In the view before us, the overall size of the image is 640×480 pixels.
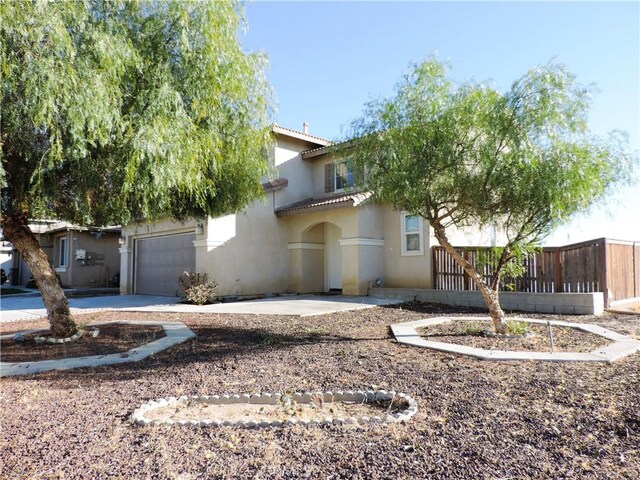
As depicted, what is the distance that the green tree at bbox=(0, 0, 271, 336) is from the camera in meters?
5.18

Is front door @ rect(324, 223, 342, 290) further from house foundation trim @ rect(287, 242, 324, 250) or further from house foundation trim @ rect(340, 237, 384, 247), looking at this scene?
house foundation trim @ rect(340, 237, 384, 247)

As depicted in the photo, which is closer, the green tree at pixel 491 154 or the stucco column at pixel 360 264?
the green tree at pixel 491 154

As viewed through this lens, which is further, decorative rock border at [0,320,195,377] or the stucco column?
the stucco column

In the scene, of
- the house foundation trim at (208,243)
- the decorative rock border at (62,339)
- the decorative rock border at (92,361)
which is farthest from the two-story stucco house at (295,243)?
the decorative rock border at (92,361)

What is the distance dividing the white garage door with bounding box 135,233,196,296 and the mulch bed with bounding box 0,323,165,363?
7.29 metres

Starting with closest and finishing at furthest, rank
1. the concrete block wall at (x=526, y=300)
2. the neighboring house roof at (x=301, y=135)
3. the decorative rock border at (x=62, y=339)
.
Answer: the decorative rock border at (x=62, y=339), the concrete block wall at (x=526, y=300), the neighboring house roof at (x=301, y=135)

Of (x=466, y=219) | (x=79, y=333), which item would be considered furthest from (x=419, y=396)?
(x=79, y=333)

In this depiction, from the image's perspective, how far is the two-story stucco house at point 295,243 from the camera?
14.8 m

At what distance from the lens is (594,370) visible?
541 centimetres

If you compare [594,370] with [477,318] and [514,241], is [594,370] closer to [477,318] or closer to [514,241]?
[514,241]

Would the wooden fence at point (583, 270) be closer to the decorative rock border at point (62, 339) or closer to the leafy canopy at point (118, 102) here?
the leafy canopy at point (118, 102)

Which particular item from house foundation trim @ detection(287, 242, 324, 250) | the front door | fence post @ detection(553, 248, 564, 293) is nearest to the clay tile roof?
house foundation trim @ detection(287, 242, 324, 250)

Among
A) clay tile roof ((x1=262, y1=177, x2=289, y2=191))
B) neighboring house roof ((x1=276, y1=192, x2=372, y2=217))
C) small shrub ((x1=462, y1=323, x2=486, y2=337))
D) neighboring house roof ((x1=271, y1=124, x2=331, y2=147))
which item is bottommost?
small shrub ((x1=462, y1=323, x2=486, y2=337))

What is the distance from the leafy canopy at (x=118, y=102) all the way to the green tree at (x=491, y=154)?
244 centimetres
